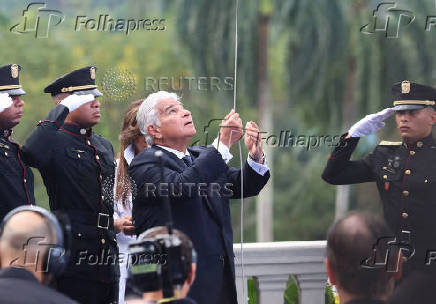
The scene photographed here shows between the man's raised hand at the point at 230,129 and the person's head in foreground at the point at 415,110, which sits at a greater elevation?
the person's head in foreground at the point at 415,110

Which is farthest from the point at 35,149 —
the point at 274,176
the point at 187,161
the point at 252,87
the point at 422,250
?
the point at 274,176

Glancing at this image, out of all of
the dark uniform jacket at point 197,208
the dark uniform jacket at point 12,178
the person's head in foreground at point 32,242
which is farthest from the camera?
the dark uniform jacket at point 12,178

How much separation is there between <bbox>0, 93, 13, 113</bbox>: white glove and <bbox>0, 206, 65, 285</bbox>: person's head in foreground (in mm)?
2084

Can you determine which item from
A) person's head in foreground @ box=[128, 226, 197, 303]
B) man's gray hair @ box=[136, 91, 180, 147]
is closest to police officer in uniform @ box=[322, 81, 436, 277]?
man's gray hair @ box=[136, 91, 180, 147]

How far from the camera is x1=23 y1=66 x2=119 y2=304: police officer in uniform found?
→ 5.74 m

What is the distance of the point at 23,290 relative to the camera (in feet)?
11.4

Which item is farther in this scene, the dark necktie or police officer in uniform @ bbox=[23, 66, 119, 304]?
police officer in uniform @ bbox=[23, 66, 119, 304]

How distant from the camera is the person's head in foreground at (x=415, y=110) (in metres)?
5.94

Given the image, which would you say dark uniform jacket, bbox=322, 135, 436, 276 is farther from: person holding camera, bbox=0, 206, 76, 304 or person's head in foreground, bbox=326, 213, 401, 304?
person holding camera, bbox=0, 206, 76, 304

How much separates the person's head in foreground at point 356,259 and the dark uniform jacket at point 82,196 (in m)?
2.61

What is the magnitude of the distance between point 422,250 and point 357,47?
1148 inches

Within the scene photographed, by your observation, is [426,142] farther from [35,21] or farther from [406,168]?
[35,21]

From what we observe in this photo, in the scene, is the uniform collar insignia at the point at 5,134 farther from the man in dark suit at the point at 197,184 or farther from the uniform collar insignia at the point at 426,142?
the uniform collar insignia at the point at 426,142

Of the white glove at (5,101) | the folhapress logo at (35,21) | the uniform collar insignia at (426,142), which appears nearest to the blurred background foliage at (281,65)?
the folhapress logo at (35,21)
